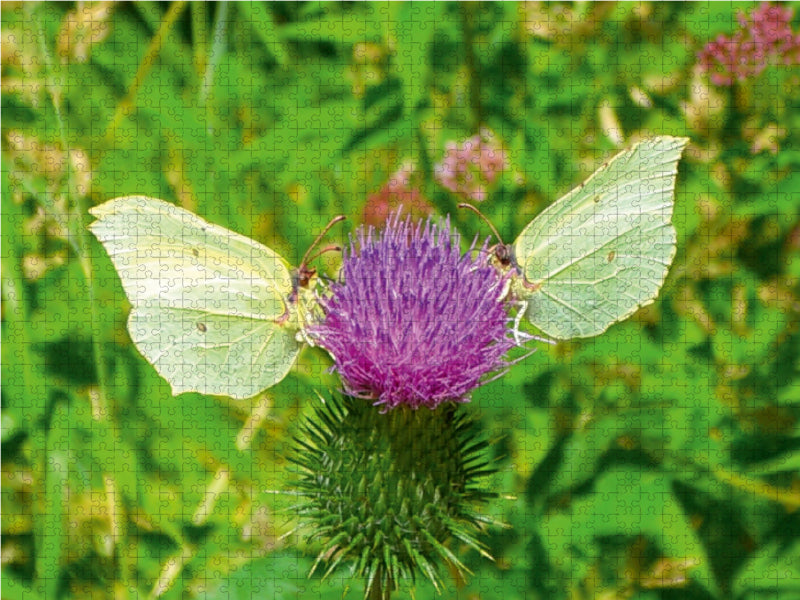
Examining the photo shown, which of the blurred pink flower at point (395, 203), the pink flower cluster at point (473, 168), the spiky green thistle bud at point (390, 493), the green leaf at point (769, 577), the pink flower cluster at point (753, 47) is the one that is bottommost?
the green leaf at point (769, 577)

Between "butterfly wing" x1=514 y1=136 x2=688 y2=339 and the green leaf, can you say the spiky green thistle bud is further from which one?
the green leaf

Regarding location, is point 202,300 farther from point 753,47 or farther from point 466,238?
point 753,47

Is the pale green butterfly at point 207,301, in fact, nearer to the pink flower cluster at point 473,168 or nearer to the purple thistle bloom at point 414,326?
the purple thistle bloom at point 414,326

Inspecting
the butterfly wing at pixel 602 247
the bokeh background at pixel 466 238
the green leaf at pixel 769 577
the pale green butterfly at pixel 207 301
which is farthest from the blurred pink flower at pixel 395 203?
the green leaf at pixel 769 577

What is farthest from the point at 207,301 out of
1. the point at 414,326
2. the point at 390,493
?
the point at 390,493

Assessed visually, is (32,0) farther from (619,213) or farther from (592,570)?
(592,570)

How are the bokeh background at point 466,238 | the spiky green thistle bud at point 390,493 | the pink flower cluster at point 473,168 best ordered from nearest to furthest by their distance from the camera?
the spiky green thistle bud at point 390,493 < the bokeh background at point 466,238 < the pink flower cluster at point 473,168

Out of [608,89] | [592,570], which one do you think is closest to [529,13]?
[608,89]
